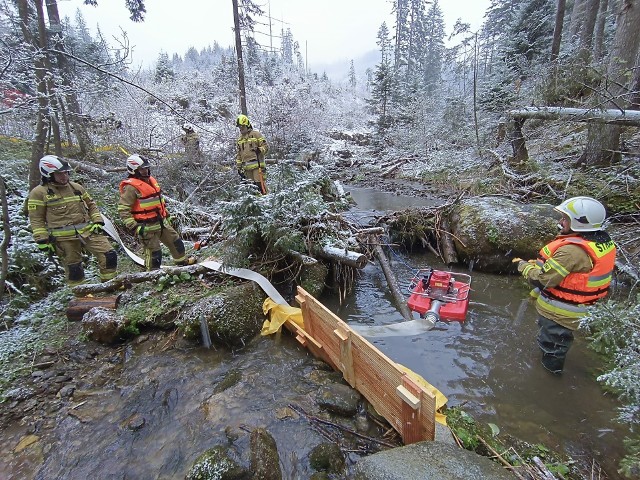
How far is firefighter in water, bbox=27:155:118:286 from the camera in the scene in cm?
460

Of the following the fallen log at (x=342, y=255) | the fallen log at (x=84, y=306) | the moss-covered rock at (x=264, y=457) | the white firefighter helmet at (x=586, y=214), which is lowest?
the moss-covered rock at (x=264, y=457)

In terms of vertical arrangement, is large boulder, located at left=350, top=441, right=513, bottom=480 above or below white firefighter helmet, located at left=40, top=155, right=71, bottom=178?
below

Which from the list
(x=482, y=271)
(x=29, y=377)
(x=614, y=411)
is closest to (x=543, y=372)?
(x=614, y=411)

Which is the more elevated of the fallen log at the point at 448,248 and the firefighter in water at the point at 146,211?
the firefighter in water at the point at 146,211

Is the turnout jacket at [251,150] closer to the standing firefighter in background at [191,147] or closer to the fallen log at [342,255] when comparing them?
the standing firefighter in background at [191,147]

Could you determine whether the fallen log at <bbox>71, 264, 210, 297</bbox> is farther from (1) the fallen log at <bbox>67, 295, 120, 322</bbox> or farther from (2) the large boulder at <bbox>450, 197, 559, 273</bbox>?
(2) the large boulder at <bbox>450, 197, 559, 273</bbox>

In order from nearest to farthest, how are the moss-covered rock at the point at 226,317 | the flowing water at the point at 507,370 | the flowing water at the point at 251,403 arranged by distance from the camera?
the flowing water at the point at 251,403 < the flowing water at the point at 507,370 < the moss-covered rock at the point at 226,317

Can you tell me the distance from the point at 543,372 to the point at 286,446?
3348mm

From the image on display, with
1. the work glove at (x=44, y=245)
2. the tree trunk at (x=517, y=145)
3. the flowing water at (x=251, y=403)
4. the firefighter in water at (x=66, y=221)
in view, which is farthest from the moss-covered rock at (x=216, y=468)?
the tree trunk at (x=517, y=145)

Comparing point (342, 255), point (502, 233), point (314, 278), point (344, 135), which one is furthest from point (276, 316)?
point (344, 135)

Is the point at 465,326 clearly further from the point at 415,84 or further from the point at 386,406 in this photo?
the point at 415,84

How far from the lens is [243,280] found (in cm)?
500

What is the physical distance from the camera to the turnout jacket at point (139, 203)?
5133 mm

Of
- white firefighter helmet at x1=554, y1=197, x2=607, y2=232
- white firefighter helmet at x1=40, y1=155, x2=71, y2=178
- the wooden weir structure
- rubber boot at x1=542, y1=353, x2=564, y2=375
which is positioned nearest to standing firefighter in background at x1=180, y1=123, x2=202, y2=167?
white firefighter helmet at x1=40, y1=155, x2=71, y2=178
